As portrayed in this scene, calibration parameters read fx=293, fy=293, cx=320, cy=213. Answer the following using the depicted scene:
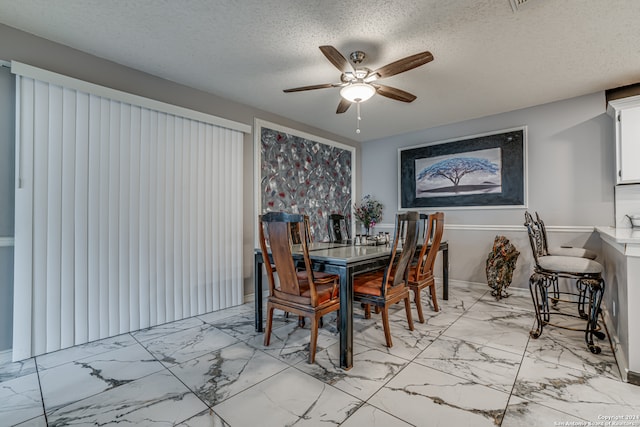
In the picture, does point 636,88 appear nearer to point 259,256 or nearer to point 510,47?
point 510,47

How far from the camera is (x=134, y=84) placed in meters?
2.84

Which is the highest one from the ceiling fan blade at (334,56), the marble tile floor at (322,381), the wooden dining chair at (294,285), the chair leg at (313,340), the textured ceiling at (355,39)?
the textured ceiling at (355,39)

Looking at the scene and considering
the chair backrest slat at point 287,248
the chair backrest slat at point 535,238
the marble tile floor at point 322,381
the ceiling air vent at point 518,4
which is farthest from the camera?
the chair backrest slat at point 535,238

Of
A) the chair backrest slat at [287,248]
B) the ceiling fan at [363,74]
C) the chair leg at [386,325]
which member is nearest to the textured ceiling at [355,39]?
the ceiling fan at [363,74]

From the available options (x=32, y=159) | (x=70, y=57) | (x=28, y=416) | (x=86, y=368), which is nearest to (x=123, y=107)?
(x=70, y=57)

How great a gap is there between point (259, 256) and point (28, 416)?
1668 millimetres

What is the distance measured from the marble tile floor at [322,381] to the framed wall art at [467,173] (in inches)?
80.1

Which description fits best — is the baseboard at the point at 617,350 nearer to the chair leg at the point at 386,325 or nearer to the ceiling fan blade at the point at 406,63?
the chair leg at the point at 386,325

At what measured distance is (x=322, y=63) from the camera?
274 cm

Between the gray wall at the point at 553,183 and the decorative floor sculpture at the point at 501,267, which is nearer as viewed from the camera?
the gray wall at the point at 553,183

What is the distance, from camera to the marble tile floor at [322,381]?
5.07 ft

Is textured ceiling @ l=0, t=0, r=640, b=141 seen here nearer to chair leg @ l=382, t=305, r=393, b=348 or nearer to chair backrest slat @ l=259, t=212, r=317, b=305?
chair backrest slat @ l=259, t=212, r=317, b=305

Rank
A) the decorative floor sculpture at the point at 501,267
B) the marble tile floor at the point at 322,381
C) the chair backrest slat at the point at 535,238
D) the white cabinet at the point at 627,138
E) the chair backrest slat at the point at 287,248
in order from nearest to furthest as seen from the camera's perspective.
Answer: the marble tile floor at the point at 322,381 → the chair backrest slat at the point at 287,248 → the chair backrest slat at the point at 535,238 → the white cabinet at the point at 627,138 → the decorative floor sculpture at the point at 501,267

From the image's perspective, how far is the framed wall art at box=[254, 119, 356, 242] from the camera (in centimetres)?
396
